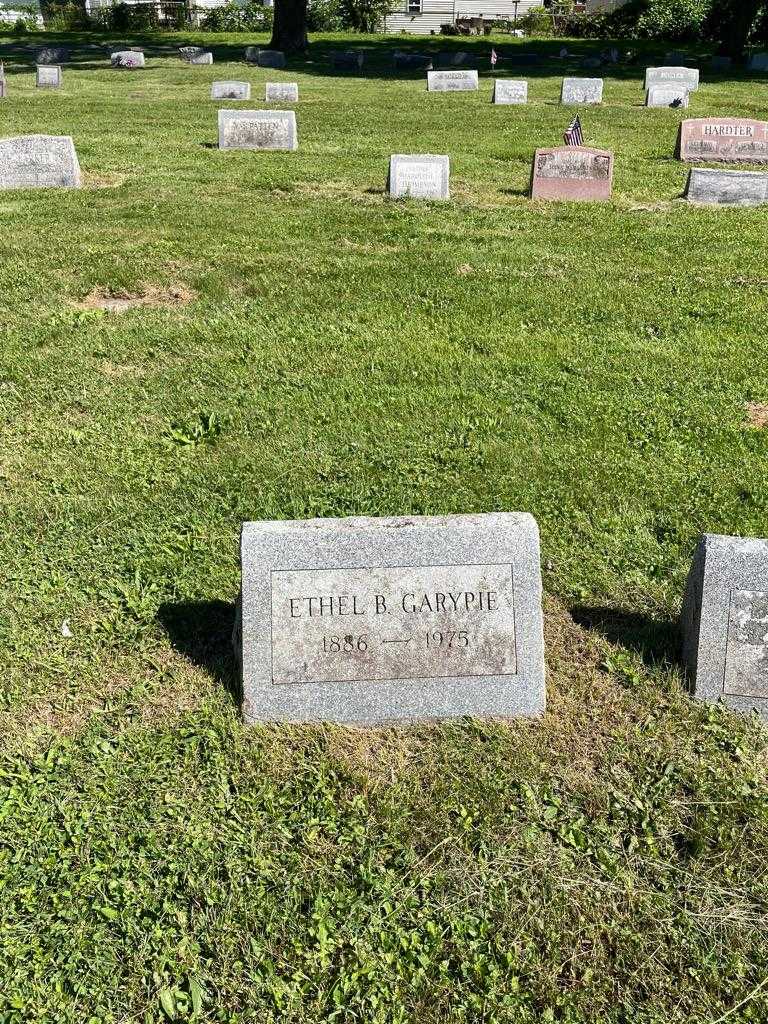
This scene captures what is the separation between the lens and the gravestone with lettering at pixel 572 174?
12875mm

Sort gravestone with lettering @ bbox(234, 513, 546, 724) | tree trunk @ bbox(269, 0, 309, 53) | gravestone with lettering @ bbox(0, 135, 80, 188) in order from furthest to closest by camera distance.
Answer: tree trunk @ bbox(269, 0, 309, 53) < gravestone with lettering @ bbox(0, 135, 80, 188) < gravestone with lettering @ bbox(234, 513, 546, 724)

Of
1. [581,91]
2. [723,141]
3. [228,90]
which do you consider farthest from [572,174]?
[228,90]

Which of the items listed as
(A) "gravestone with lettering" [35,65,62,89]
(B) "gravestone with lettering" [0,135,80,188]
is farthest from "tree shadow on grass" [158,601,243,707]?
(A) "gravestone with lettering" [35,65,62,89]

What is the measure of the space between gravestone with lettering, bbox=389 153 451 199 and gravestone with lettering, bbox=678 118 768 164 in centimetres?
614

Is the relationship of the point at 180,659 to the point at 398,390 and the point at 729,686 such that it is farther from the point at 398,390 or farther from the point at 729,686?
the point at 398,390

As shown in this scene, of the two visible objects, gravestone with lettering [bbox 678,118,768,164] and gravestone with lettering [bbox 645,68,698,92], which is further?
gravestone with lettering [bbox 645,68,698,92]

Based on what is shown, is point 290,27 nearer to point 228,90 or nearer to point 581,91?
point 228,90

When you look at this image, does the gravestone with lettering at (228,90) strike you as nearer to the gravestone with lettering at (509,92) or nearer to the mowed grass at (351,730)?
the gravestone with lettering at (509,92)

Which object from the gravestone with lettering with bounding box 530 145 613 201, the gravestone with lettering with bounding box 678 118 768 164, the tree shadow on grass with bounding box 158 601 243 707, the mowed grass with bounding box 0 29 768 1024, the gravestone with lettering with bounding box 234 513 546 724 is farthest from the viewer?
the gravestone with lettering with bounding box 678 118 768 164

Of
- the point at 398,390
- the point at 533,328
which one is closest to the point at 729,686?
the point at 398,390

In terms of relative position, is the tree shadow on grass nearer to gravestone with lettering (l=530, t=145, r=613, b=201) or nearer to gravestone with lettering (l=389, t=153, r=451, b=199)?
gravestone with lettering (l=389, t=153, r=451, b=199)

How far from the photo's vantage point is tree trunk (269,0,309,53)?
113 ft

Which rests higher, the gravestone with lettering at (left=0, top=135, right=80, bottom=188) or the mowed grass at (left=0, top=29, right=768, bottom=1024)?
the gravestone with lettering at (left=0, top=135, right=80, bottom=188)

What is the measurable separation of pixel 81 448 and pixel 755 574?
4.40m
